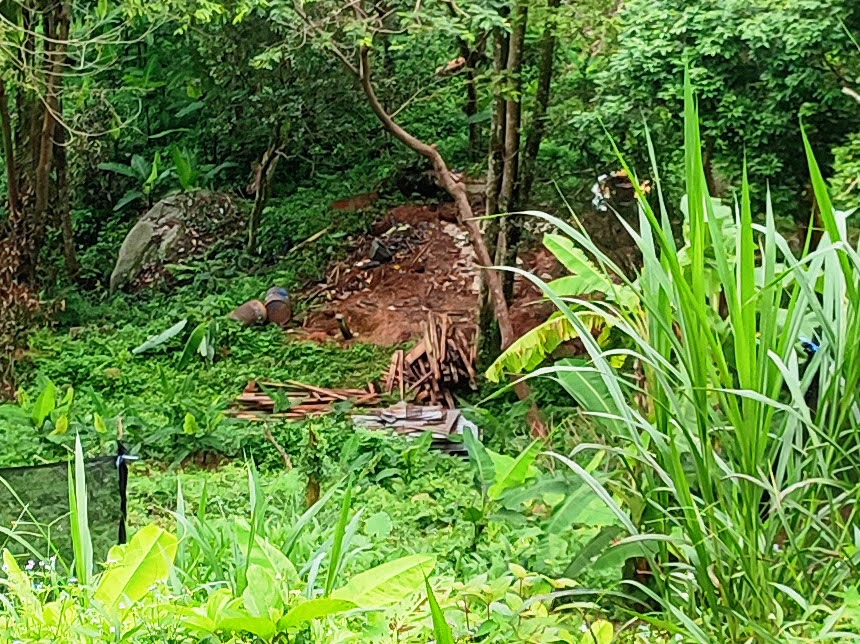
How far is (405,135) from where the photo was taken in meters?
6.15

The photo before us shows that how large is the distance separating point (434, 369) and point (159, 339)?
220 centimetres

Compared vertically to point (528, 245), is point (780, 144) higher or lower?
higher

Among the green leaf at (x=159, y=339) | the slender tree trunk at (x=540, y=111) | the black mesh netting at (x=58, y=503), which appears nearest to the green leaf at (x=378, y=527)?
the black mesh netting at (x=58, y=503)

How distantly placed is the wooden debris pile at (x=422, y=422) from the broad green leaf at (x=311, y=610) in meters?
3.80

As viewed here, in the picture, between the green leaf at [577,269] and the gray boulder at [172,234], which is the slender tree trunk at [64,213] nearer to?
the gray boulder at [172,234]

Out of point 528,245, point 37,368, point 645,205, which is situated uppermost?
point 645,205

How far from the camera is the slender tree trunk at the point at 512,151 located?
5.95m

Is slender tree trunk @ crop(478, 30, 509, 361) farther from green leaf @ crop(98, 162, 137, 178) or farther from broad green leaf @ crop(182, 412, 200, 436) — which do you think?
green leaf @ crop(98, 162, 137, 178)

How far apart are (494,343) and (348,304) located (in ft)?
6.89

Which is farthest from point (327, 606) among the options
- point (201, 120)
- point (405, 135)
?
point (201, 120)

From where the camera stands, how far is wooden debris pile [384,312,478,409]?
646 cm

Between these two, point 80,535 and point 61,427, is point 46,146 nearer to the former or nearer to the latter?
point 61,427

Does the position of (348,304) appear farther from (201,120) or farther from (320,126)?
(201,120)

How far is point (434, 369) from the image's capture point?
21.6ft
